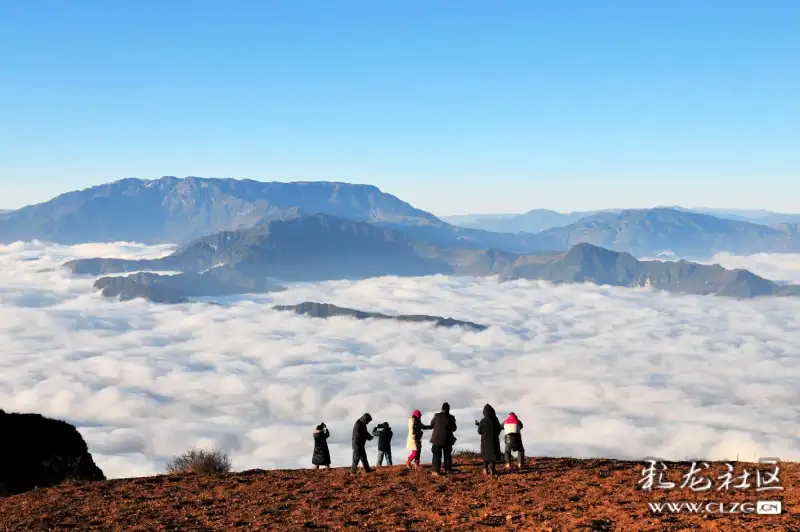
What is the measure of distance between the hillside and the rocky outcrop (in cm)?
482

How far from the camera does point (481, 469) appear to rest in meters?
21.7

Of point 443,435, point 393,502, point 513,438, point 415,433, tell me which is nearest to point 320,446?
point 415,433

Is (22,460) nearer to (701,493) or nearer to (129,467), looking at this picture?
(701,493)

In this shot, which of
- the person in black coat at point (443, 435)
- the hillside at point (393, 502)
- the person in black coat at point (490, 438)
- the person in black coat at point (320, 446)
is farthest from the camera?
the person in black coat at point (320, 446)

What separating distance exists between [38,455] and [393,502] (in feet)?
53.2

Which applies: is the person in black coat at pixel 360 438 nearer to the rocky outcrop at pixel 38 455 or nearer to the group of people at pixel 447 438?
the group of people at pixel 447 438

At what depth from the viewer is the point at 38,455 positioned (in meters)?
26.5

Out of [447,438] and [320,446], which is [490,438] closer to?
[447,438]

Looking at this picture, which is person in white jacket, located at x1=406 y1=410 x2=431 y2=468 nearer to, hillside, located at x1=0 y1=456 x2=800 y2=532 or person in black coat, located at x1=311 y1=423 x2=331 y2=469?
hillside, located at x1=0 y1=456 x2=800 y2=532

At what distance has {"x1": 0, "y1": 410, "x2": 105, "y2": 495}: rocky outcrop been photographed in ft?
80.8

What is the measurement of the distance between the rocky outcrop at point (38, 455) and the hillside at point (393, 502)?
15.8ft

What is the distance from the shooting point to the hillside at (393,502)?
15.0 meters

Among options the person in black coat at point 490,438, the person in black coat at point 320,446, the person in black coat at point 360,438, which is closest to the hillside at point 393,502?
the person in black coat at point 360,438

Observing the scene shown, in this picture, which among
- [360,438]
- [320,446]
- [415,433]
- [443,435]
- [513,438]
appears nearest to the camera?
[443,435]
